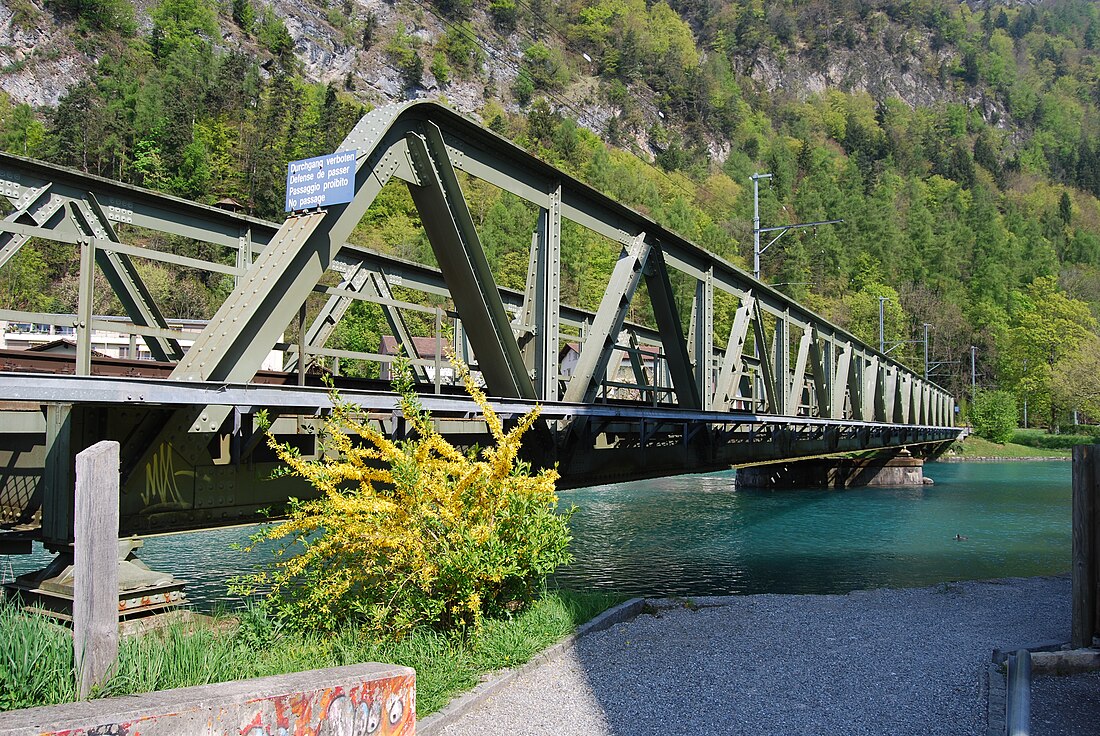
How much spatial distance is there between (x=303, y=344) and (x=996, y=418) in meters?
81.5

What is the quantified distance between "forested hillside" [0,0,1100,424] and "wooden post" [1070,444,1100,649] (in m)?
26.0

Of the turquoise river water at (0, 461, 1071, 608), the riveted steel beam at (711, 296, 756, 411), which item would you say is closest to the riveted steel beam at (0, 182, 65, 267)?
the turquoise river water at (0, 461, 1071, 608)

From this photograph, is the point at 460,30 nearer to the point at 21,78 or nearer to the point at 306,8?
the point at 306,8

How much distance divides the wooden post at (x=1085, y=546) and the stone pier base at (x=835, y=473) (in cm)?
3428

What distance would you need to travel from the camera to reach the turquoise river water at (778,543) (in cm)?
1742

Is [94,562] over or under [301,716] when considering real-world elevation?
over

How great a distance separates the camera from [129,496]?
683 centimetres

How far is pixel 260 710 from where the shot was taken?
182 inches

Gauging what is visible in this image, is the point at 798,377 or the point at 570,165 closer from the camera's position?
the point at 798,377

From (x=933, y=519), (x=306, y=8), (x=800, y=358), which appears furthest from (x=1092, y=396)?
(x=306, y=8)

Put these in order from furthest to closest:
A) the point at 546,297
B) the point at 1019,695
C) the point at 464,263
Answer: the point at 546,297 → the point at 464,263 → the point at 1019,695

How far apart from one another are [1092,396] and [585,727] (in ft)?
275

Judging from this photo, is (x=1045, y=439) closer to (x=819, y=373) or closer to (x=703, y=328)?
(x=819, y=373)

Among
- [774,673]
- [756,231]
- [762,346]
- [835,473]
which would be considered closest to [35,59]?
[835,473]
